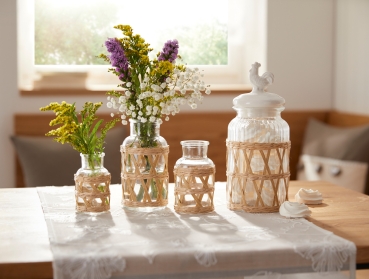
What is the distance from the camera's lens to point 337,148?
3.13 meters

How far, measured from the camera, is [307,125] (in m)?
3.53

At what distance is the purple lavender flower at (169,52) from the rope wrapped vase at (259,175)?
0.92 ft

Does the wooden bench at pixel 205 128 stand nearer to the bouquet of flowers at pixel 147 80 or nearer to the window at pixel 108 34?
the window at pixel 108 34

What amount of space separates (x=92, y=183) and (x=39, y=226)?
17 cm

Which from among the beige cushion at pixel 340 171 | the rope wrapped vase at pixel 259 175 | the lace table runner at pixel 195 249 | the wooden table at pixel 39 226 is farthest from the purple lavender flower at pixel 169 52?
the beige cushion at pixel 340 171

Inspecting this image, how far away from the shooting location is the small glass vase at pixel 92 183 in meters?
1.62

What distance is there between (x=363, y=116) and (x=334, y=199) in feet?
4.75

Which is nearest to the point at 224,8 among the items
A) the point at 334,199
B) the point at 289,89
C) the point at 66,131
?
the point at 289,89

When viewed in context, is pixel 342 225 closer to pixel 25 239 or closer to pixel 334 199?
pixel 334 199

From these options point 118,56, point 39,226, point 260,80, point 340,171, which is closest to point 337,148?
point 340,171

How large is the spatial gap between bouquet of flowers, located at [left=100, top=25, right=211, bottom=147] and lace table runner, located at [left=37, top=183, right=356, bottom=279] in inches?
11.2

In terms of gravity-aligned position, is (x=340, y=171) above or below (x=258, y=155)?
below

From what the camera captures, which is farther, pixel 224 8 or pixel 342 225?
pixel 224 8

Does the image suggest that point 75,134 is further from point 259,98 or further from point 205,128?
point 205,128
